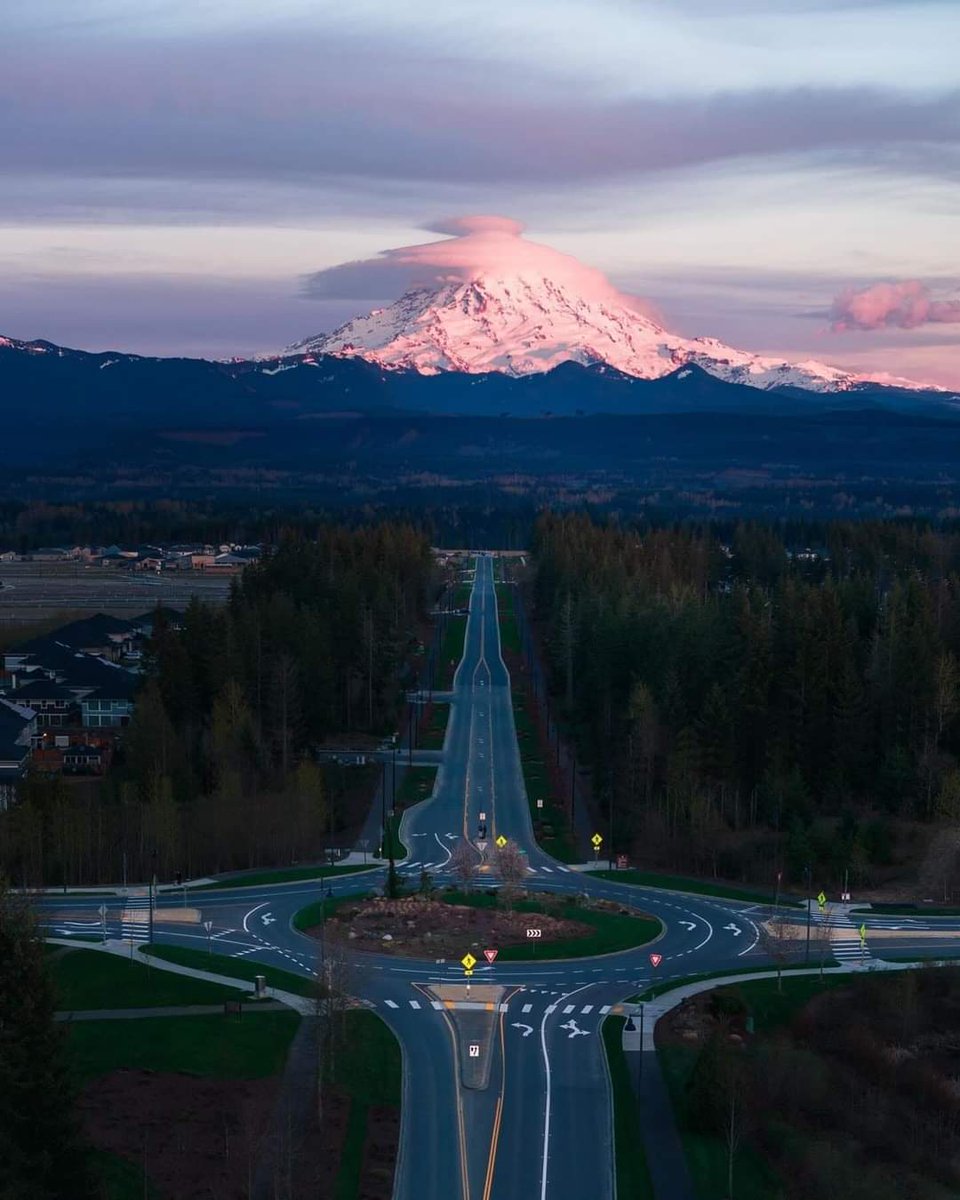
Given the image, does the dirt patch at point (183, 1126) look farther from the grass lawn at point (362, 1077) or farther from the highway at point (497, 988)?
the highway at point (497, 988)

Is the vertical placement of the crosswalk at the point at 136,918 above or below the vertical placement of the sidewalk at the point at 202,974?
below

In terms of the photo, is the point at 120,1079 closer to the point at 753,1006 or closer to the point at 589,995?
the point at 589,995

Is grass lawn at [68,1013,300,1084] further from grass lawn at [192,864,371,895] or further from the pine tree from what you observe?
grass lawn at [192,864,371,895]

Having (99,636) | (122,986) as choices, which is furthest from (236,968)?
(99,636)

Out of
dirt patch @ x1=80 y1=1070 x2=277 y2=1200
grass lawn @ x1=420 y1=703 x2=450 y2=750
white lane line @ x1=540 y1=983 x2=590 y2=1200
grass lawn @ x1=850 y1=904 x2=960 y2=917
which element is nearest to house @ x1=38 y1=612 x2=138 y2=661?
grass lawn @ x1=420 y1=703 x2=450 y2=750

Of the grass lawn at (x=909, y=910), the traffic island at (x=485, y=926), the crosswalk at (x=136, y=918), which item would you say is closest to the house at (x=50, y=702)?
the crosswalk at (x=136, y=918)

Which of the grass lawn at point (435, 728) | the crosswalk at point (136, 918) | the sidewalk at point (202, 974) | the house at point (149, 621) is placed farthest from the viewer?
the house at point (149, 621)

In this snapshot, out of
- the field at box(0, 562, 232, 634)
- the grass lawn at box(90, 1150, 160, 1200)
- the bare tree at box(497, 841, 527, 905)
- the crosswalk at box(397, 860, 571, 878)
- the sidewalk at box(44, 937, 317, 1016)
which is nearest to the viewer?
the grass lawn at box(90, 1150, 160, 1200)

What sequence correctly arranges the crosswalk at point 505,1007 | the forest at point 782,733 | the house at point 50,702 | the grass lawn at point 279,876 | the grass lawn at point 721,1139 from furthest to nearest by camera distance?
1. the house at point 50,702
2. the forest at point 782,733
3. the grass lawn at point 279,876
4. the crosswalk at point 505,1007
5. the grass lawn at point 721,1139
